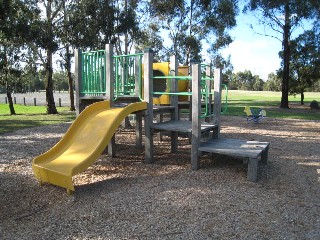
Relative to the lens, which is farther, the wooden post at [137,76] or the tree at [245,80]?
the tree at [245,80]

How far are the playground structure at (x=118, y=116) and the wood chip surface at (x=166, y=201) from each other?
1.24 feet

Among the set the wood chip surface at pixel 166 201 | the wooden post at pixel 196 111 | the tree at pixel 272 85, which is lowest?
the wood chip surface at pixel 166 201

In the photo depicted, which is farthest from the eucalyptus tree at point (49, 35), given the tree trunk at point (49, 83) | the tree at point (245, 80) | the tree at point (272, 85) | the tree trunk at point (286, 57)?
the tree at point (245, 80)

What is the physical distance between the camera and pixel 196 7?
28766mm

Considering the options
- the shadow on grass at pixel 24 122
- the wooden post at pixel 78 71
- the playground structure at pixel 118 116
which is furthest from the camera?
the shadow on grass at pixel 24 122

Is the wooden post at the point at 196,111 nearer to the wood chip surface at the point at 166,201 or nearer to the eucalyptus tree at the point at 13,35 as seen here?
the wood chip surface at the point at 166,201

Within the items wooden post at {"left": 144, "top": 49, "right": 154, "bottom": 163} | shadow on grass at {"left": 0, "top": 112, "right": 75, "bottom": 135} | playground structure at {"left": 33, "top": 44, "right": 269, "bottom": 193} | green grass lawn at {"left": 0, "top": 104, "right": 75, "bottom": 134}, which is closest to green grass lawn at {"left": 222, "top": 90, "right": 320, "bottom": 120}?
green grass lawn at {"left": 0, "top": 104, "right": 75, "bottom": 134}

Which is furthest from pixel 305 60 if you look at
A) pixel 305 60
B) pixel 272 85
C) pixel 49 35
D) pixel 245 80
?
pixel 245 80

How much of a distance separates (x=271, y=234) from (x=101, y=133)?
3.24 meters

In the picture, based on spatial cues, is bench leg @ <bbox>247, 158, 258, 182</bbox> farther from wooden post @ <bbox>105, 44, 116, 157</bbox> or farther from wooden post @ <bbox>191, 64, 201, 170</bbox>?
wooden post @ <bbox>105, 44, 116, 157</bbox>

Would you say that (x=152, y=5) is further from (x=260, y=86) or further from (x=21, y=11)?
(x=260, y=86)

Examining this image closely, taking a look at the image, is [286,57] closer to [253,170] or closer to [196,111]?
[196,111]

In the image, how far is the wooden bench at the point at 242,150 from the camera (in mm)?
5098

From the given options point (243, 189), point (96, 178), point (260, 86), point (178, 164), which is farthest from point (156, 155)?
point (260, 86)
